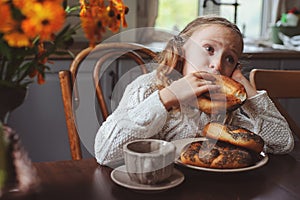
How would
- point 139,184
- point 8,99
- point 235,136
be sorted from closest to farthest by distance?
point 8,99
point 139,184
point 235,136

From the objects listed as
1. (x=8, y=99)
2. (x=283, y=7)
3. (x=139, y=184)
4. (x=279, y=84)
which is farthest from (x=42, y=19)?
(x=283, y=7)

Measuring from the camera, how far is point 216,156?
0.90m

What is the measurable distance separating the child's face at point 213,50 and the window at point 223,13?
1.56 metres

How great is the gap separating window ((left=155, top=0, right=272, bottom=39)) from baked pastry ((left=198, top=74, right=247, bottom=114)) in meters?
1.80

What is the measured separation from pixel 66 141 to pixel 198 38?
1117 millimetres

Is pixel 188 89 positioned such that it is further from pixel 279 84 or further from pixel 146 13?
pixel 146 13

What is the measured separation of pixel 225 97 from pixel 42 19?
53cm

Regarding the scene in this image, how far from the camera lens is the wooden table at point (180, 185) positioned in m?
0.80

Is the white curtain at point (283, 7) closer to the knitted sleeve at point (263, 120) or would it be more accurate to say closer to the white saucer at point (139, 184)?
the knitted sleeve at point (263, 120)

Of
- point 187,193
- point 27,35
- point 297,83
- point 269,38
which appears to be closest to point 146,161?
point 187,193

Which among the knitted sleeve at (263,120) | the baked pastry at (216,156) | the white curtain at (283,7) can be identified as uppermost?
the white curtain at (283,7)

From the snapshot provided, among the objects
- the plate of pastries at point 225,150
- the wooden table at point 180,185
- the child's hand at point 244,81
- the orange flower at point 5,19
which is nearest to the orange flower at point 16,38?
the orange flower at point 5,19

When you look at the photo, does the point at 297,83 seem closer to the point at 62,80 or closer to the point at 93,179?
the point at 62,80

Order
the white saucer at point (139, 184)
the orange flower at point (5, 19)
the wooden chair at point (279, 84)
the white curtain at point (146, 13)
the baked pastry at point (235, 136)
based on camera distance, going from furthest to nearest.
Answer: the white curtain at point (146, 13)
the wooden chair at point (279, 84)
the baked pastry at point (235, 136)
the white saucer at point (139, 184)
the orange flower at point (5, 19)
